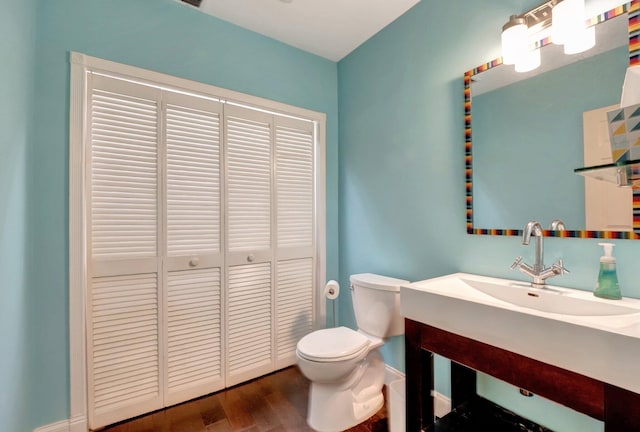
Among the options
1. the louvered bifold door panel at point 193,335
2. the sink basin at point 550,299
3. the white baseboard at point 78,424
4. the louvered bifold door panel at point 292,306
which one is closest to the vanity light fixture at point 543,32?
the sink basin at point 550,299

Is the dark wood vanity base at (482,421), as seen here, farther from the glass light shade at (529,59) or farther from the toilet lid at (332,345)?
the glass light shade at (529,59)

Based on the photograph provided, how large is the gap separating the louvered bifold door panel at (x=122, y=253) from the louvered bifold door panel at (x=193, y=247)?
3.2 inches

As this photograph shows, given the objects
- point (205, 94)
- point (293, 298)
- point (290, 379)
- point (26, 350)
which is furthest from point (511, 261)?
point (26, 350)

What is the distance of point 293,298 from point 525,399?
1482mm

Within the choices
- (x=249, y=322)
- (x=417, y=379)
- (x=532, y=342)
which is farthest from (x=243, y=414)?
(x=532, y=342)

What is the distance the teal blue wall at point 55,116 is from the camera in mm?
1214

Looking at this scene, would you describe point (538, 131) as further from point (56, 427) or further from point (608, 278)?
point (56, 427)

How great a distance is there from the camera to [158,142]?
171 centimetres

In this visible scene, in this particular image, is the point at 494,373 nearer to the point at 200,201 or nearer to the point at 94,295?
the point at 200,201

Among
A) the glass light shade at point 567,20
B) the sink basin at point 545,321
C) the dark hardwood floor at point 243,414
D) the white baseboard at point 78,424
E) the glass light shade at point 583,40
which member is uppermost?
the glass light shade at point 567,20

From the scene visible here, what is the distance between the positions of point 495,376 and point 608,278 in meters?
0.55

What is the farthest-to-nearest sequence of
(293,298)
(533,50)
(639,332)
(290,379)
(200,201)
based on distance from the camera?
(293,298)
(290,379)
(200,201)
(533,50)
(639,332)

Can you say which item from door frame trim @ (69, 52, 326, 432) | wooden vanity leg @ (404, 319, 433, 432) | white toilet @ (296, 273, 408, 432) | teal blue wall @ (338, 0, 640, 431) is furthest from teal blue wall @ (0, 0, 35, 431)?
teal blue wall @ (338, 0, 640, 431)

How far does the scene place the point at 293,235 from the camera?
224 centimetres
